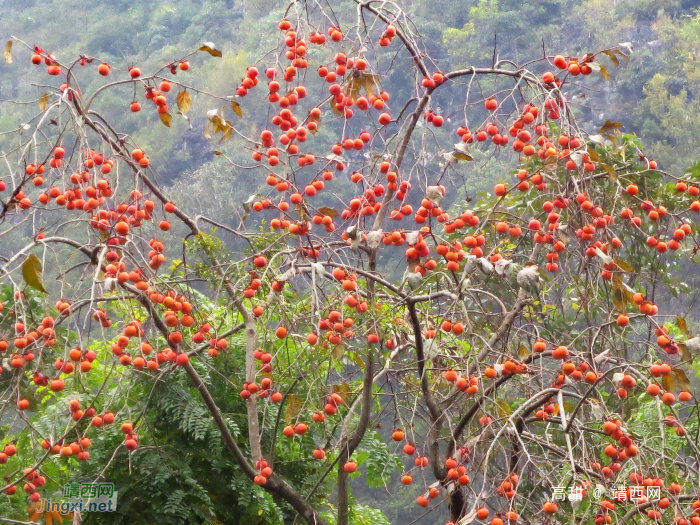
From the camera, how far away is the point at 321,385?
2184 millimetres

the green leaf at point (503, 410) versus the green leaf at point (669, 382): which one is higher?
the green leaf at point (669, 382)

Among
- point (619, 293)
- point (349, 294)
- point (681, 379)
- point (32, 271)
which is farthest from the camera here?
point (349, 294)

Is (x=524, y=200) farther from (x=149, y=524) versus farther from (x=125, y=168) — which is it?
(x=125, y=168)

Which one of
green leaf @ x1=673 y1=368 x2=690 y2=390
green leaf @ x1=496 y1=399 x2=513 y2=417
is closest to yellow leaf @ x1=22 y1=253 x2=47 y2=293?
green leaf @ x1=496 y1=399 x2=513 y2=417

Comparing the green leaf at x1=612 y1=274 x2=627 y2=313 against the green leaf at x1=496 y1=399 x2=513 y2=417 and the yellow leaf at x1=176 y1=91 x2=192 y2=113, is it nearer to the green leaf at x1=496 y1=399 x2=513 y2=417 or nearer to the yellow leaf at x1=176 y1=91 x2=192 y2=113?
the green leaf at x1=496 y1=399 x2=513 y2=417

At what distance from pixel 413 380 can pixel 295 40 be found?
37.7 inches
